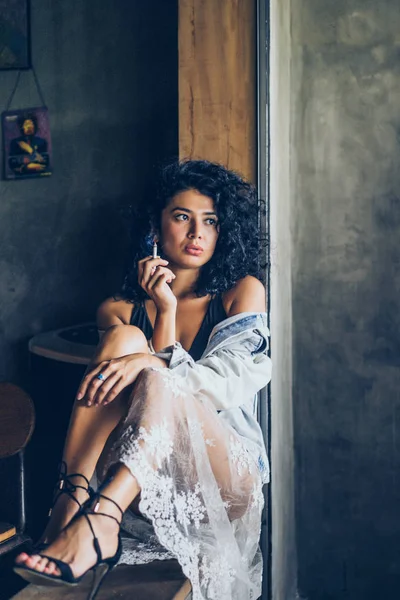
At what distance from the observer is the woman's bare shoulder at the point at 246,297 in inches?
79.0

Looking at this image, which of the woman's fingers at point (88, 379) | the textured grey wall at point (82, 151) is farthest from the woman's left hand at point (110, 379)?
the textured grey wall at point (82, 151)

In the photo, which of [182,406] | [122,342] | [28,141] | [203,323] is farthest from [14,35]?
[182,406]

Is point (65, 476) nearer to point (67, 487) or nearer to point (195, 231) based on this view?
point (67, 487)

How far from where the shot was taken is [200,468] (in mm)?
1680

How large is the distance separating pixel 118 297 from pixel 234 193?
477 mm

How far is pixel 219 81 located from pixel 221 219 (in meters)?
0.41

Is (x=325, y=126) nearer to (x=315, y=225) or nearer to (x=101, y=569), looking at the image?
(x=315, y=225)

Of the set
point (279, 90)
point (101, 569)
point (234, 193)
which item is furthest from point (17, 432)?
point (279, 90)

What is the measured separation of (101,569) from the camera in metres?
1.57

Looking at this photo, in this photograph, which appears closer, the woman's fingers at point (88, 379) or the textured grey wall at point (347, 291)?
the woman's fingers at point (88, 379)

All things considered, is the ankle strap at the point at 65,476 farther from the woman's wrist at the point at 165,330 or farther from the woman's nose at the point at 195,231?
the woman's nose at the point at 195,231

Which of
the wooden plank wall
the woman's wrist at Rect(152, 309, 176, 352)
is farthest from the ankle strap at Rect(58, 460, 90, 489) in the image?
the wooden plank wall

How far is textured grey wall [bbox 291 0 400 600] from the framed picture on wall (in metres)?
1.07

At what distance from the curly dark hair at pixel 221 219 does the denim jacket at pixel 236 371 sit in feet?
0.63
